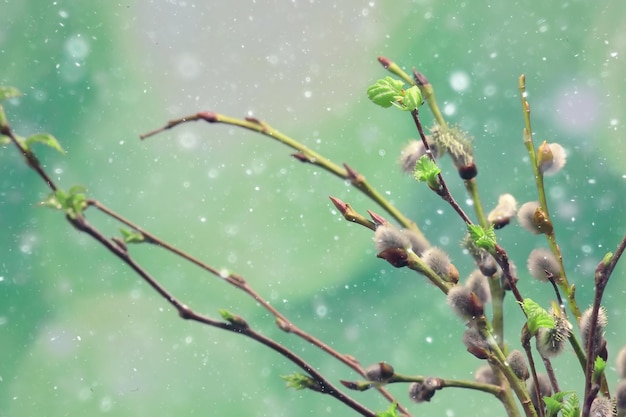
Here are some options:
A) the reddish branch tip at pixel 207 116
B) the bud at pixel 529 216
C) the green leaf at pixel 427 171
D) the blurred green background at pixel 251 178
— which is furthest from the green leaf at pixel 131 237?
the blurred green background at pixel 251 178

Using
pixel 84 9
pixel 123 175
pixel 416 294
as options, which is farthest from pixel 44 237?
pixel 416 294

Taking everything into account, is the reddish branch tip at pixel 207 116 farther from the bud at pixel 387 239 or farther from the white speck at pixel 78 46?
the white speck at pixel 78 46

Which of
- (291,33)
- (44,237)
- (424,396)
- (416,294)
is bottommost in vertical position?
(44,237)

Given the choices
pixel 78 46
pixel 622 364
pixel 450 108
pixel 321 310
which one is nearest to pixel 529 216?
pixel 622 364

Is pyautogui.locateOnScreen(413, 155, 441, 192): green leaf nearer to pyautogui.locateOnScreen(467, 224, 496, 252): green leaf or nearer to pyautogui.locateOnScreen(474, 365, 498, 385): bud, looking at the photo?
pyautogui.locateOnScreen(467, 224, 496, 252): green leaf

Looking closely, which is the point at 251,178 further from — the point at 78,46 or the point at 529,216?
the point at 529,216

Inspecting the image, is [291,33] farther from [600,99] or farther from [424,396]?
[424,396]
